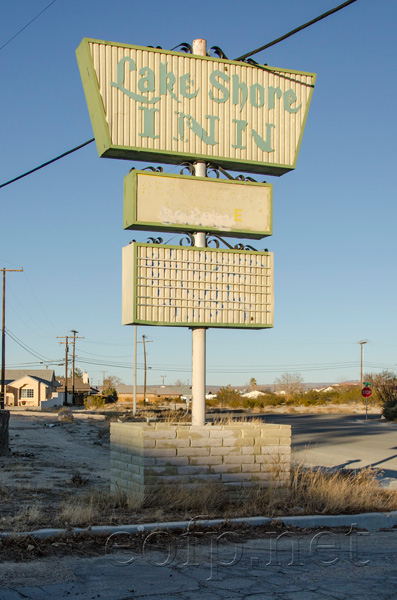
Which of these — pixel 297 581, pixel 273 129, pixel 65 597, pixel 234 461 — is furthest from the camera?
pixel 273 129

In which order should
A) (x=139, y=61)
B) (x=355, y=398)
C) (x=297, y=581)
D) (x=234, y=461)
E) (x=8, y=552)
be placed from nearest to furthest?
1. (x=297, y=581)
2. (x=8, y=552)
3. (x=234, y=461)
4. (x=139, y=61)
5. (x=355, y=398)

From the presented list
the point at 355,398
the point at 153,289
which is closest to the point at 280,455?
the point at 153,289

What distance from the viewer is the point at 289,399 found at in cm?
8438

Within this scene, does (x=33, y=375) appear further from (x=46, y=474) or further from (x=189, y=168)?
(x=189, y=168)

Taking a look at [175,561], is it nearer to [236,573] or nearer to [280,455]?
[236,573]

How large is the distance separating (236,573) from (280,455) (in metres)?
4.47

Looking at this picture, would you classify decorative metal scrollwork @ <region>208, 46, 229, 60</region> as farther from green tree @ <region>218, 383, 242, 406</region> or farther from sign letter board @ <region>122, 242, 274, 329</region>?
green tree @ <region>218, 383, 242, 406</region>

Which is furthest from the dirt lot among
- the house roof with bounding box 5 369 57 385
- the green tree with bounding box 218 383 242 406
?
the house roof with bounding box 5 369 57 385

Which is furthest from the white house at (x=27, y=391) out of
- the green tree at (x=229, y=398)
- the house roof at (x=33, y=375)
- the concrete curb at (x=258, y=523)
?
the concrete curb at (x=258, y=523)

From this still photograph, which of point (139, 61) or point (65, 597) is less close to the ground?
point (139, 61)

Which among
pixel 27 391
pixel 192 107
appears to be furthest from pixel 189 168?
pixel 27 391

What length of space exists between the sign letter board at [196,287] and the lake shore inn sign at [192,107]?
175 cm

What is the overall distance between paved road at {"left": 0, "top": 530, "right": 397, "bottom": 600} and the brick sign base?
2109mm

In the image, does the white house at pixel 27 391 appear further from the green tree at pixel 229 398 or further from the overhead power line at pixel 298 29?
the overhead power line at pixel 298 29
